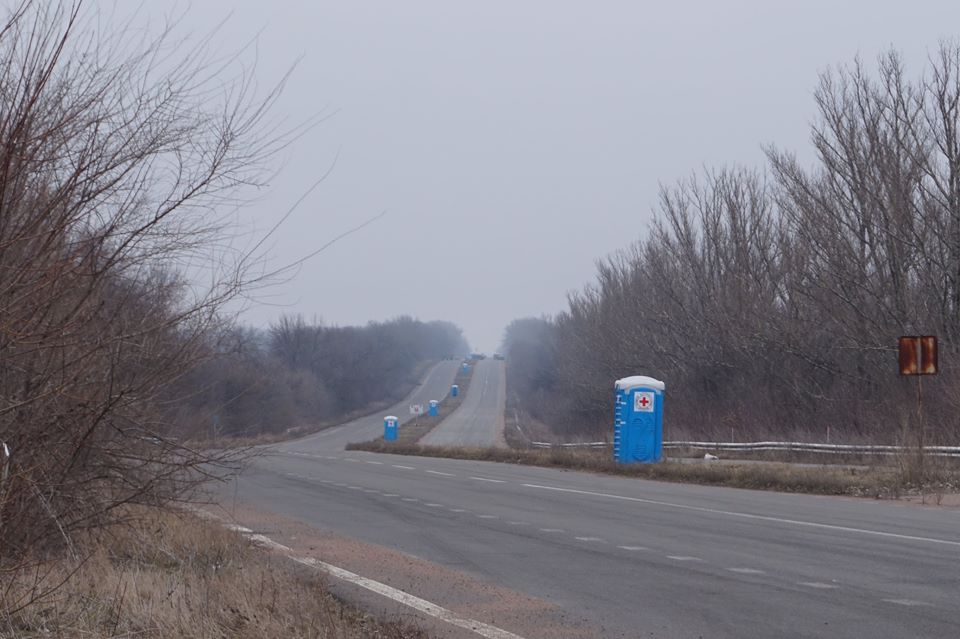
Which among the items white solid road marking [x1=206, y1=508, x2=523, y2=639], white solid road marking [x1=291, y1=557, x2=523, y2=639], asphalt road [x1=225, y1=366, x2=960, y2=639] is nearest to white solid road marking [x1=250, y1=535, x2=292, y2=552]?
white solid road marking [x1=206, y1=508, x2=523, y2=639]

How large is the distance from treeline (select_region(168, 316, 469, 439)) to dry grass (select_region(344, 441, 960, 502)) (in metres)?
7.96

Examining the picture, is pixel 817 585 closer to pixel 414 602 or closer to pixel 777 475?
pixel 414 602

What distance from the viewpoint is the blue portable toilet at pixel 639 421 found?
90.2ft

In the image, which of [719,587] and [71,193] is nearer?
[71,193]

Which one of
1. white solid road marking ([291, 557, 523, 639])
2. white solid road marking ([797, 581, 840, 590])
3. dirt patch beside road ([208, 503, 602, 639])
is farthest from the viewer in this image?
white solid road marking ([797, 581, 840, 590])

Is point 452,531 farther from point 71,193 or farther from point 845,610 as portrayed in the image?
point 71,193

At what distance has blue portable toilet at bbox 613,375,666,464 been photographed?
1082 inches

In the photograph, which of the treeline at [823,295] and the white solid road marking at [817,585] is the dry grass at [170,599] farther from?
the treeline at [823,295]

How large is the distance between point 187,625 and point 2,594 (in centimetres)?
108

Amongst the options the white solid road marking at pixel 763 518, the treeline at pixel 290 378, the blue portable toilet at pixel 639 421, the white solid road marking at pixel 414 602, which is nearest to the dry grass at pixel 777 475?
the blue portable toilet at pixel 639 421

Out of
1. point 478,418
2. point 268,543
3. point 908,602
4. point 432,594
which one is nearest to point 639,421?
point 268,543

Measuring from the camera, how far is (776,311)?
47.6 meters

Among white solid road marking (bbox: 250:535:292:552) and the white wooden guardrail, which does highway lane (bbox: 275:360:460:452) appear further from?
the white wooden guardrail

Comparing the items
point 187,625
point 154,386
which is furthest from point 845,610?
point 154,386
